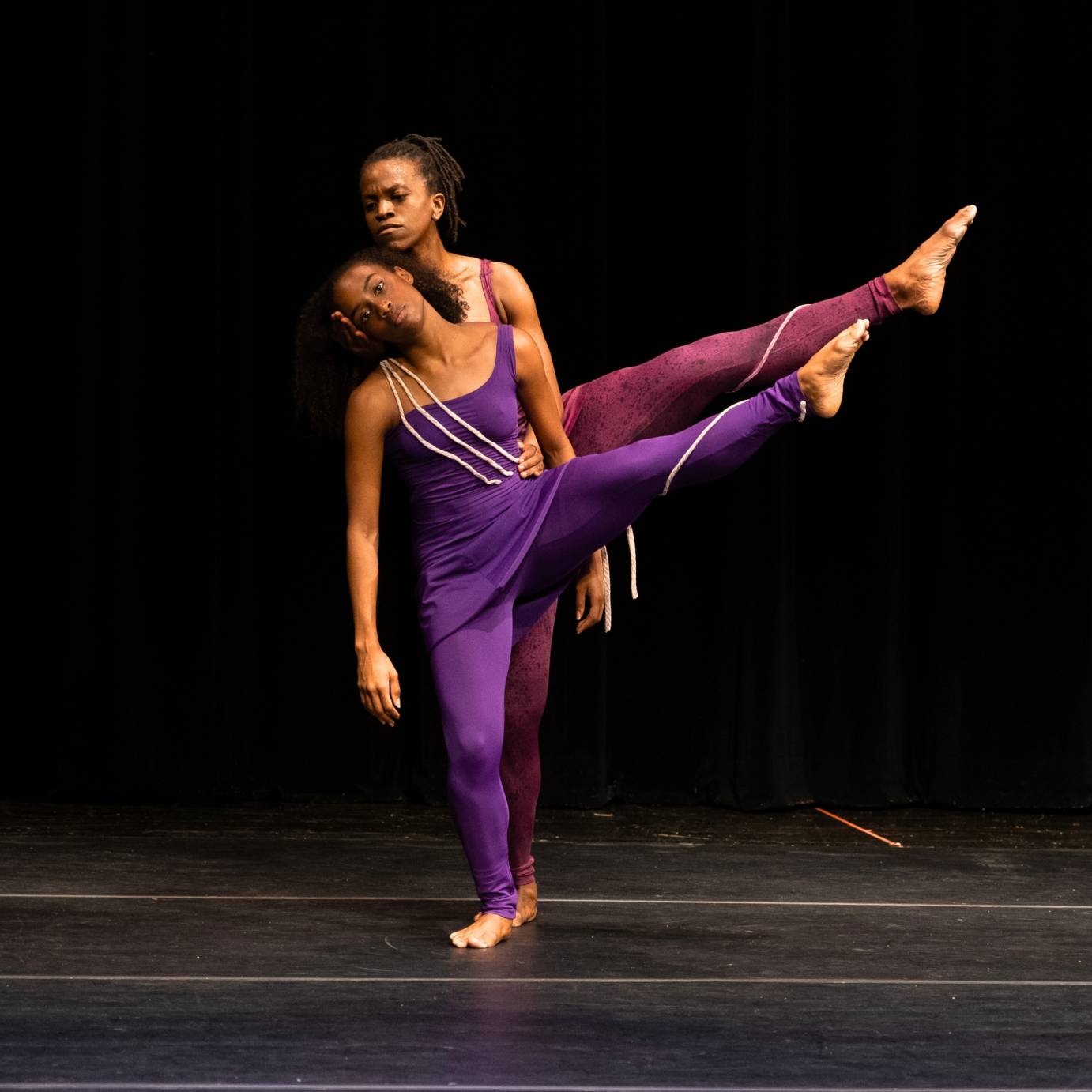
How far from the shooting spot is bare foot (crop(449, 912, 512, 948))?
2.70 metres

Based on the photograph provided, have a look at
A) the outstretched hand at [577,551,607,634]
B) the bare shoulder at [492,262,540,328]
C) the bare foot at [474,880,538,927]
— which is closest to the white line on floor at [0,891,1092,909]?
the bare foot at [474,880,538,927]

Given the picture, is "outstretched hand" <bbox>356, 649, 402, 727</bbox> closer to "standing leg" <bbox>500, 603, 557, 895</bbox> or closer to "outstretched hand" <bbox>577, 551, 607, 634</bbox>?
"standing leg" <bbox>500, 603, 557, 895</bbox>

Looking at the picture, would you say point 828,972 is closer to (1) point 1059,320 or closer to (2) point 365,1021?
(2) point 365,1021

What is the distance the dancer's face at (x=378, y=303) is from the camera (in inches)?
107

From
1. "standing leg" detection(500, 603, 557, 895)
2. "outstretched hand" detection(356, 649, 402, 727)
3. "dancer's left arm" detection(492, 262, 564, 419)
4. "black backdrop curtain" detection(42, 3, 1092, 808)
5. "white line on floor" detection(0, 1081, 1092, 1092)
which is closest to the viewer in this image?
"white line on floor" detection(0, 1081, 1092, 1092)

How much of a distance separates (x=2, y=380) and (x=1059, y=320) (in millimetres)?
2955

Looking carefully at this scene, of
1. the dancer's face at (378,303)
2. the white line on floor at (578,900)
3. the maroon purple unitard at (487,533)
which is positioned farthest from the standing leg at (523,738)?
the dancer's face at (378,303)

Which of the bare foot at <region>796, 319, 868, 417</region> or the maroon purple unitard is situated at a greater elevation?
the bare foot at <region>796, 319, 868, 417</region>

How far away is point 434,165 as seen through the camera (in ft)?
10.2

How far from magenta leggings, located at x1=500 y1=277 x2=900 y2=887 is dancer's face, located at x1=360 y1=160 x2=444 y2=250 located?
0.45 meters

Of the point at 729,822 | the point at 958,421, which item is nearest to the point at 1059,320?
the point at 958,421

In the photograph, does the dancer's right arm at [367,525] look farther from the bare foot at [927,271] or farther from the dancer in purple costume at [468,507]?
the bare foot at [927,271]

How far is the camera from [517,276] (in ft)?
10.2

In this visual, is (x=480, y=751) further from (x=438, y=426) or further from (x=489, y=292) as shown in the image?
(x=489, y=292)
